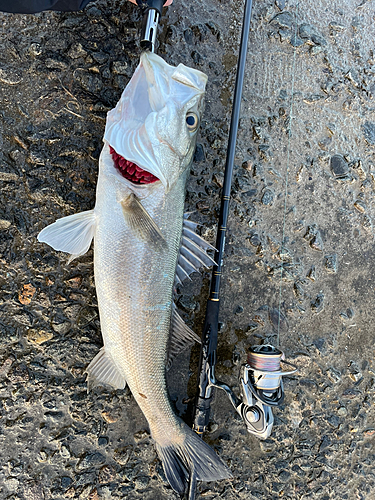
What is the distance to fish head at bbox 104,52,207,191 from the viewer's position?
1.64 m

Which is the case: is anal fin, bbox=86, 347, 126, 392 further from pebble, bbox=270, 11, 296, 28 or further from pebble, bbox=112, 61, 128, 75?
pebble, bbox=270, 11, 296, 28

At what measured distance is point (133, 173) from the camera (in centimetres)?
168

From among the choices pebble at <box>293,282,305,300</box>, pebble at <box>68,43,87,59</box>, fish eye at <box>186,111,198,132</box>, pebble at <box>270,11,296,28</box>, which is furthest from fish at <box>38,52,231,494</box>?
pebble at <box>270,11,296,28</box>

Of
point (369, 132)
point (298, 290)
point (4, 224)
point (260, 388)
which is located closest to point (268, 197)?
point (298, 290)

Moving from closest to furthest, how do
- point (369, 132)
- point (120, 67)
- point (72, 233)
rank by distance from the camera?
point (72, 233) → point (120, 67) → point (369, 132)

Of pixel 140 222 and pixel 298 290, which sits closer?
pixel 140 222

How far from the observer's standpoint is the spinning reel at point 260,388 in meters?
1.80

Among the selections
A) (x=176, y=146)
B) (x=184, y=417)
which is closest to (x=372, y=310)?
(x=184, y=417)

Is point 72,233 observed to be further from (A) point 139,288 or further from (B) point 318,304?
(B) point 318,304

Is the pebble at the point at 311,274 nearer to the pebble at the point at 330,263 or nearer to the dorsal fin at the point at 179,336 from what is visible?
the pebble at the point at 330,263

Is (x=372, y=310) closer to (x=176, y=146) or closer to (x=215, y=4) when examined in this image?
(x=176, y=146)

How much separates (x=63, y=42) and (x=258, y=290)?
186 centimetres

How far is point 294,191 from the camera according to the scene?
2277 millimetres

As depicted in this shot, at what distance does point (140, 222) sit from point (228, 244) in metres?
0.73
